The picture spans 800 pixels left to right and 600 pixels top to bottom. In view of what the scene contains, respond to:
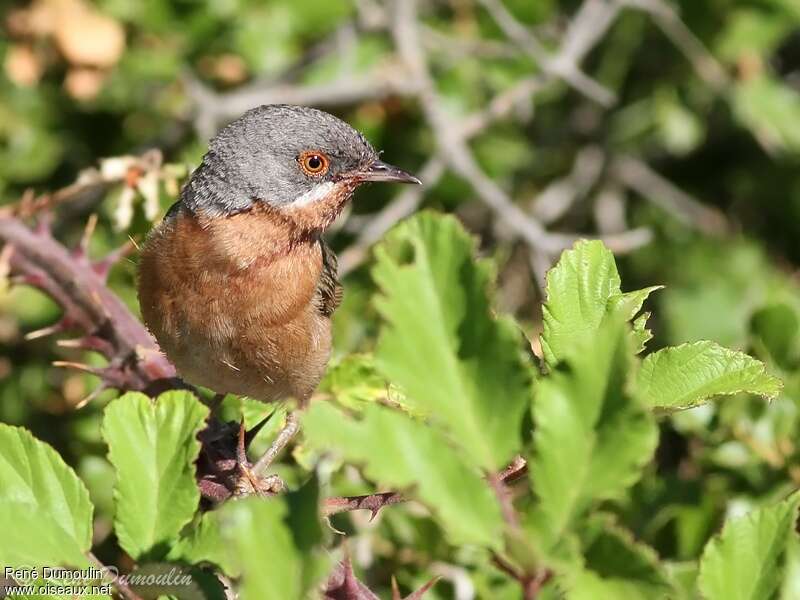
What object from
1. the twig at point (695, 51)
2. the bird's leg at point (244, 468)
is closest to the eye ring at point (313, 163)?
the bird's leg at point (244, 468)

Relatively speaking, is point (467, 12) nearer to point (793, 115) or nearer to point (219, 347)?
point (793, 115)

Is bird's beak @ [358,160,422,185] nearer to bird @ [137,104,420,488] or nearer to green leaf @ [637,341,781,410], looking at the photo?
bird @ [137,104,420,488]

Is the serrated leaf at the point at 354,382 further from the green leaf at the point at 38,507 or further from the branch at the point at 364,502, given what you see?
the green leaf at the point at 38,507

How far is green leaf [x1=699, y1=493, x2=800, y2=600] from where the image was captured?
188 cm

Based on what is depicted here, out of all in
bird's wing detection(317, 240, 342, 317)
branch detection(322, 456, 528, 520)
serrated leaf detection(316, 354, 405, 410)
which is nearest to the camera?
branch detection(322, 456, 528, 520)

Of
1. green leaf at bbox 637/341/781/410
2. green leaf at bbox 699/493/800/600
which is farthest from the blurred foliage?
green leaf at bbox 699/493/800/600

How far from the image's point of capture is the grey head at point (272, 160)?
3822 mm

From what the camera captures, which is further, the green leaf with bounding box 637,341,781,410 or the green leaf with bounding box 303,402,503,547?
the green leaf with bounding box 637,341,781,410

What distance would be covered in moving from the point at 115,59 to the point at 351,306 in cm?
210

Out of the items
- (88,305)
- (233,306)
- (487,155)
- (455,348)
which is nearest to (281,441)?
(233,306)

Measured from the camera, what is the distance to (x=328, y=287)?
4.03 m

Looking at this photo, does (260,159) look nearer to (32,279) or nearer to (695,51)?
(32,279)

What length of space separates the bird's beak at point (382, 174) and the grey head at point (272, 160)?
0.07 metres

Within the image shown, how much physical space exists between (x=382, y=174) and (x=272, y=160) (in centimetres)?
43
